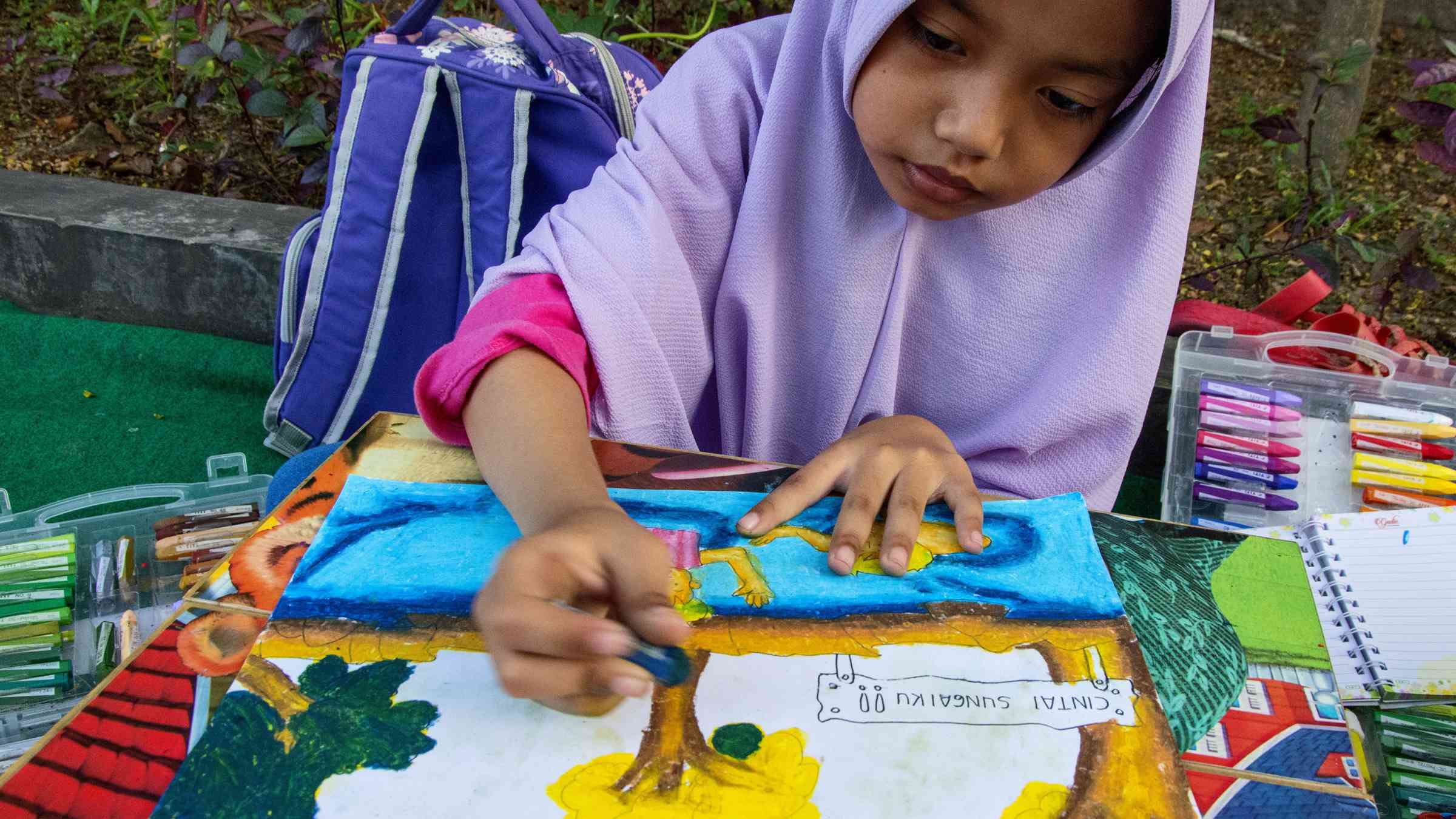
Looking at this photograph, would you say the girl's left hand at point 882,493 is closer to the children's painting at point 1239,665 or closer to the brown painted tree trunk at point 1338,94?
the children's painting at point 1239,665

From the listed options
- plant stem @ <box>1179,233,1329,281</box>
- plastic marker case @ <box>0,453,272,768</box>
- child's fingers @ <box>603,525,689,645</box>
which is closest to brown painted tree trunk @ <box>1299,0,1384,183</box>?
plant stem @ <box>1179,233,1329,281</box>

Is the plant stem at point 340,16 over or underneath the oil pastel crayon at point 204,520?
over

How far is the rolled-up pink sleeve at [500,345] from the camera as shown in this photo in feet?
2.42

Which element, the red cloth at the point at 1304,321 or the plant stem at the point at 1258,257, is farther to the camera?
the plant stem at the point at 1258,257

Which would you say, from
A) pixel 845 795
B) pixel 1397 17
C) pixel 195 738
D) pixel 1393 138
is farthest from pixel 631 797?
pixel 1397 17

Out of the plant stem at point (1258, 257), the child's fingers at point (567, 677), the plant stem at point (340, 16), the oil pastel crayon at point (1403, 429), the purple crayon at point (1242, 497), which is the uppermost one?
the plant stem at point (340, 16)

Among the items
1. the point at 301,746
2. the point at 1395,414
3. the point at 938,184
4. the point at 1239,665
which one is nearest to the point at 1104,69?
the point at 938,184

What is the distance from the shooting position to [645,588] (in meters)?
0.54

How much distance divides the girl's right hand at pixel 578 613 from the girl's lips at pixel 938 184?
1.16 ft

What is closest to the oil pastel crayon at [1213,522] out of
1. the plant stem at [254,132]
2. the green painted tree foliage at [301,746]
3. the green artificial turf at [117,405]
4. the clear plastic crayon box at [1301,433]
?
the clear plastic crayon box at [1301,433]

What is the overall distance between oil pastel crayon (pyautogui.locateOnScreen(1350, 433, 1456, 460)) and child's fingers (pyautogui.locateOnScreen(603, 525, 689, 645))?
3.09 ft

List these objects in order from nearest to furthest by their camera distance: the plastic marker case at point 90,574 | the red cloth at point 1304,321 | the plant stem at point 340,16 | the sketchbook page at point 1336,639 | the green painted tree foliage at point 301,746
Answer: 1. the green painted tree foliage at point 301,746
2. the sketchbook page at point 1336,639
3. the plastic marker case at point 90,574
4. the red cloth at point 1304,321
5. the plant stem at point 340,16

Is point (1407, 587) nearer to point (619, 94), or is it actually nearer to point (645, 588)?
point (645, 588)

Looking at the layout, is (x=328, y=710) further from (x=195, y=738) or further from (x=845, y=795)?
(x=845, y=795)
